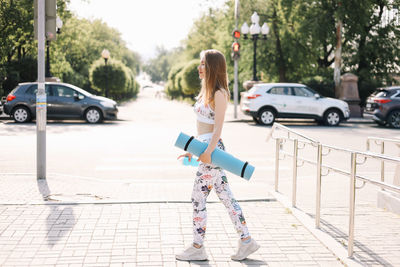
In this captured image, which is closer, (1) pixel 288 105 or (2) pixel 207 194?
(2) pixel 207 194

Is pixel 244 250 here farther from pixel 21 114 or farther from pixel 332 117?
pixel 332 117

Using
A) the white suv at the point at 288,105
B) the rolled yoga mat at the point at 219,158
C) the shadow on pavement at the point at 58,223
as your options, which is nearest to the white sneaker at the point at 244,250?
the rolled yoga mat at the point at 219,158

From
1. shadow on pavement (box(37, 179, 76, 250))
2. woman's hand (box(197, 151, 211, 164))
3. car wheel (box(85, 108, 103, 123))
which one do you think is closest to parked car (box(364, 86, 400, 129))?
car wheel (box(85, 108, 103, 123))

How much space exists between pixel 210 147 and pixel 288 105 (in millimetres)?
16054

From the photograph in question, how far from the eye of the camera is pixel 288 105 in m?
19.5

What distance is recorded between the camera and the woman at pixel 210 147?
386 centimetres

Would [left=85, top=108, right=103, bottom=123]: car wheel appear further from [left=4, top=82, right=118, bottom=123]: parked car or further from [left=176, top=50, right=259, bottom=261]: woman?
[left=176, top=50, right=259, bottom=261]: woman

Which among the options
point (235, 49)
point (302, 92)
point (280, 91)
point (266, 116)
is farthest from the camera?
point (235, 49)

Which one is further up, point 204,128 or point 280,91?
point 280,91

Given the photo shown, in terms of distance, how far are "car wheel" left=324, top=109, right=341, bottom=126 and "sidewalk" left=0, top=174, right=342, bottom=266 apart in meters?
14.1

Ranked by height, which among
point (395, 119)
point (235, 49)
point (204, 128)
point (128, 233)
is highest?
point (235, 49)

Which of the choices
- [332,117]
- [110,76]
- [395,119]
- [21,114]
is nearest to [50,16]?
[21,114]

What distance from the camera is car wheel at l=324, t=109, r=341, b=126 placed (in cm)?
1969

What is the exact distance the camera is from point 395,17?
97.2 ft
